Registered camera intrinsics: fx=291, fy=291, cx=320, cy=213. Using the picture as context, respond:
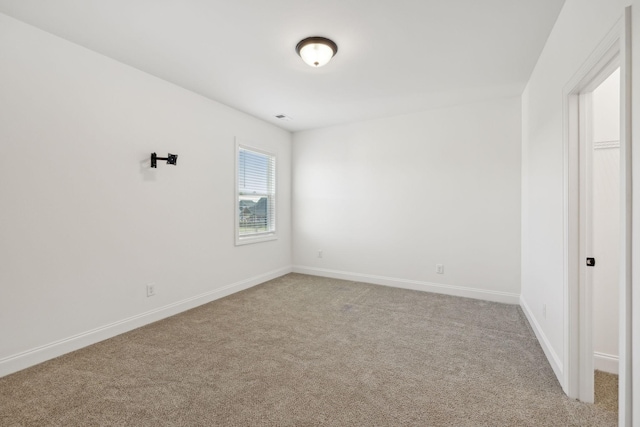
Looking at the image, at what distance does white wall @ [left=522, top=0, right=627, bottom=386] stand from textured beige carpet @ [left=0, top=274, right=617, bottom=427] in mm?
358

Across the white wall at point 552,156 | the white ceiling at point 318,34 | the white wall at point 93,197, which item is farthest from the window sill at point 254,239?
the white wall at point 552,156

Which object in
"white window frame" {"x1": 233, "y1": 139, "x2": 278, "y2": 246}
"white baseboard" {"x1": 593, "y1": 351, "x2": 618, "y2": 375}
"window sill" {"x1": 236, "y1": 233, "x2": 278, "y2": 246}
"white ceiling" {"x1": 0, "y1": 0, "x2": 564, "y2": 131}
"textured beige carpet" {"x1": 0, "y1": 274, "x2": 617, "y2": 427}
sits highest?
"white ceiling" {"x1": 0, "y1": 0, "x2": 564, "y2": 131}

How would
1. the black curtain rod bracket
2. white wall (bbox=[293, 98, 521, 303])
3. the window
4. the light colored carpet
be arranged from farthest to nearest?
the window → white wall (bbox=[293, 98, 521, 303]) → the black curtain rod bracket → the light colored carpet

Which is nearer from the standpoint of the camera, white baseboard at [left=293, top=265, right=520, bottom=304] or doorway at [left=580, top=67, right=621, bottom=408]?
doorway at [left=580, top=67, right=621, bottom=408]

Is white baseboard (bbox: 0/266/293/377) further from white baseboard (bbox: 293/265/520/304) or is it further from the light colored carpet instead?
the light colored carpet

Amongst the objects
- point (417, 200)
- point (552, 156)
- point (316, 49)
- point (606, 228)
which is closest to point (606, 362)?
point (606, 228)

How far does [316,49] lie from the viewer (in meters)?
2.48

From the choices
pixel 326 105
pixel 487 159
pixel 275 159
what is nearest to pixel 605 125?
pixel 487 159

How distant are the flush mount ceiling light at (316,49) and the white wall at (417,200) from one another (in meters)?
2.22

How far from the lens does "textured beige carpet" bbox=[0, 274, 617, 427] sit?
5.69 ft

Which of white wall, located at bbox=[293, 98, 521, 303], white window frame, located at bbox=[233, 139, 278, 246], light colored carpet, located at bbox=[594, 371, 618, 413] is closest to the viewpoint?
light colored carpet, located at bbox=[594, 371, 618, 413]

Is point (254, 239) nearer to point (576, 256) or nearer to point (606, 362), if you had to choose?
point (576, 256)

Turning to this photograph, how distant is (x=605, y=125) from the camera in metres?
2.20

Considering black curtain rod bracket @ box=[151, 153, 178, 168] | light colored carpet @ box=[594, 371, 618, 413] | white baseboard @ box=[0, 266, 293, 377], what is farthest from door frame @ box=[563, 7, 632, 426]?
white baseboard @ box=[0, 266, 293, 377]
